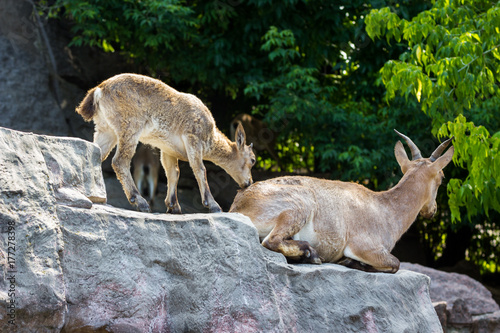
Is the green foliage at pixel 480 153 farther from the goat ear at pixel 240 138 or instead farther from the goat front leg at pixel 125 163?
the goat front leg at pixel 125 163

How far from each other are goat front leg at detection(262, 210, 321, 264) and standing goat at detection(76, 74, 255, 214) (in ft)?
2.51

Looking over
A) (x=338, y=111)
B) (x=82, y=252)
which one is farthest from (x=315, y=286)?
(x=338, y=111)

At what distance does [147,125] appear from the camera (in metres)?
5.99

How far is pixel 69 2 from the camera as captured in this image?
35.7ft

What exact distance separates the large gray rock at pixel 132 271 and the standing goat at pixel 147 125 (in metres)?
1.02

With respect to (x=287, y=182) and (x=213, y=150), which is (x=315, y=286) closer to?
(x=287, y=182)

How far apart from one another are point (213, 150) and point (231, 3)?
5788 millimetres

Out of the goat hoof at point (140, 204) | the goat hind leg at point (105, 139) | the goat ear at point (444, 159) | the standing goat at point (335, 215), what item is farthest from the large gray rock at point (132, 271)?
the goat ear at point (444, 159)

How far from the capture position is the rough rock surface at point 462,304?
8.42 meters

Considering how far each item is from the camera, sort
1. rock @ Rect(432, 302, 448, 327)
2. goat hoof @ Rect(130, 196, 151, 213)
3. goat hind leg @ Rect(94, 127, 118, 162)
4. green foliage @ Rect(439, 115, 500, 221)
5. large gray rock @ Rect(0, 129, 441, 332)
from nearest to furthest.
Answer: large gray rock @ Rect(0, 129, 441, 332), goat hoof @ Rect(130, 196, 151, 213), goat hind leg @ Rect(94, 127, 118, 162), green foliage @ Rect(439, 115, 500, 221), rock @ Rect(432, 302, 448, 327)

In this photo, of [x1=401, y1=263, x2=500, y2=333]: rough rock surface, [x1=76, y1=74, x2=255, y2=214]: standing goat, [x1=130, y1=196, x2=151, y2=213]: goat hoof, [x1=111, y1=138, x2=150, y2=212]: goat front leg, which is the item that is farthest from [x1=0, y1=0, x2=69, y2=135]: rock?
[x1=401, y1=263, x2=500, y2=333]: rough rock surface

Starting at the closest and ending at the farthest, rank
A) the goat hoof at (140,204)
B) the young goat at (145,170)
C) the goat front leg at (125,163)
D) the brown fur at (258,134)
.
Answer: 1. the goat hoof at (140,204)
2. the goat front leg at (125,163)
3. the young goat at (145,170)
4. the brown fur at (258,134)

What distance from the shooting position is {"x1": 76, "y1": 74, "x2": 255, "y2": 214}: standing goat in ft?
18.8

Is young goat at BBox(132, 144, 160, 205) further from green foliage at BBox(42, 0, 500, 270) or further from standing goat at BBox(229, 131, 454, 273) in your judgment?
standing goat at BBox(229, 131, 454, 273)
